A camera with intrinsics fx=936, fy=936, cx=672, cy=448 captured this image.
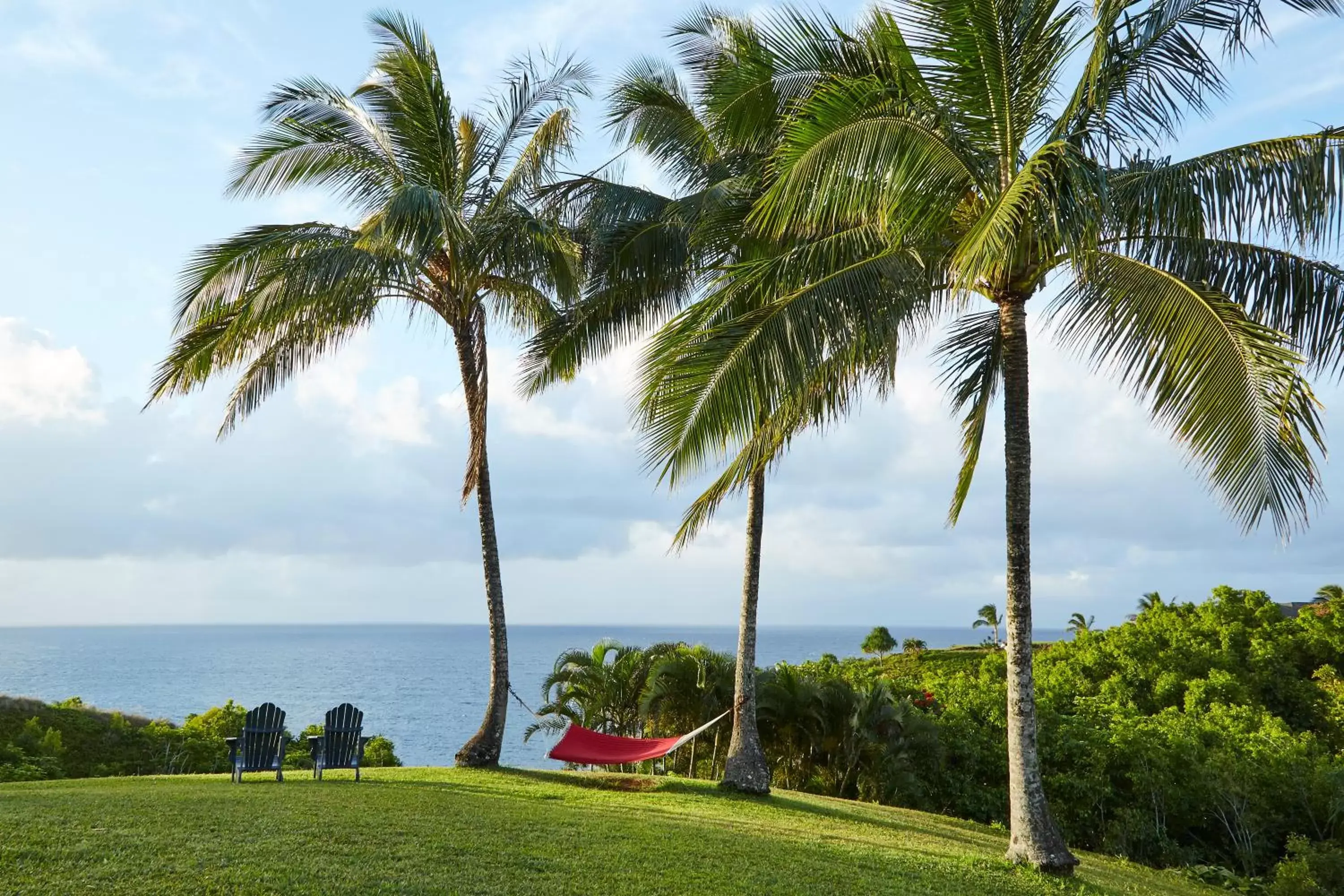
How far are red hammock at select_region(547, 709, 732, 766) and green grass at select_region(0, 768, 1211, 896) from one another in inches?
14.7

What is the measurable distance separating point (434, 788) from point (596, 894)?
11.0 feet

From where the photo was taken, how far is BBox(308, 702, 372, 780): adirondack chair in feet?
26.3

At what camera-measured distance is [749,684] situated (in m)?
9.20

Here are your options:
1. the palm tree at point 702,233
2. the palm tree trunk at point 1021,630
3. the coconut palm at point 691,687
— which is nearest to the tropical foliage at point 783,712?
the coconut palm at point 691,687

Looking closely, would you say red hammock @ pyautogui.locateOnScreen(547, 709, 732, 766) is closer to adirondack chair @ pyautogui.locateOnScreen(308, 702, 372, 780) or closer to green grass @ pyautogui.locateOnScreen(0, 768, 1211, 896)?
green grass @ pyautogui.locateOnScreen(0, 768, 1211, 896)

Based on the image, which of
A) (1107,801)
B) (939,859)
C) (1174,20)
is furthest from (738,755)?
(1174,20)

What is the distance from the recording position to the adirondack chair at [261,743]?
7.79m

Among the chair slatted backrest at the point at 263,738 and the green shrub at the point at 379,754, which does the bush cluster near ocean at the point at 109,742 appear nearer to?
the green shrub at the point at 379,754

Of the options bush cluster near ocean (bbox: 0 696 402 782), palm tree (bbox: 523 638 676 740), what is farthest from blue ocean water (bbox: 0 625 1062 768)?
bush cluster near ocean (bbox: 0 696 402 782)

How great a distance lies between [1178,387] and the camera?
5699 millimetres

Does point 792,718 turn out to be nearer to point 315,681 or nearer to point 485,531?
point 485,531

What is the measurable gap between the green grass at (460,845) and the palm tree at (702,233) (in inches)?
90.3

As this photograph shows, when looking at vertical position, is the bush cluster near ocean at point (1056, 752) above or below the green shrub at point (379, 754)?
above

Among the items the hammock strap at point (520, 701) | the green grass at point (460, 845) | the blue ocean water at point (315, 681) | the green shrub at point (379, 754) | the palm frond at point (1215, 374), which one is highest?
the palm frond at point (1215, 374)
